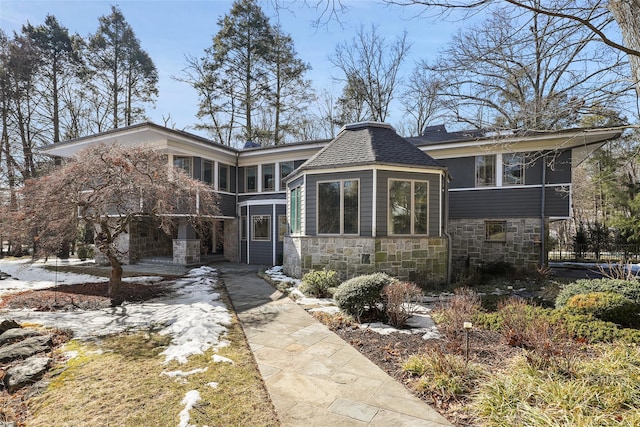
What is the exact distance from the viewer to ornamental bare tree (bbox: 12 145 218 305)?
6.20 metres

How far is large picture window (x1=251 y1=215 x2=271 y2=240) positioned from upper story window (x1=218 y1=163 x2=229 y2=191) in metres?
1.95

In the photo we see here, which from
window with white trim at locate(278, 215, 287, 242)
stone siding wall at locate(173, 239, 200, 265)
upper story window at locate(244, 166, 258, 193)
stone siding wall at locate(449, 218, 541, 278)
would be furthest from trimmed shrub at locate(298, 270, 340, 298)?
upper story window at locate(244, 166, 258, 193)

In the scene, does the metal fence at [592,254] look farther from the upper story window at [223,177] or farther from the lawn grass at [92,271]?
the lawn grass at [92,271]

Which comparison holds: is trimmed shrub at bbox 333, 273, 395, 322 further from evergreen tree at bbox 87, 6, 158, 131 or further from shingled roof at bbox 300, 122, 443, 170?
evergreen tree at bbox 87, 6, 158, 131

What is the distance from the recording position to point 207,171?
13.8m

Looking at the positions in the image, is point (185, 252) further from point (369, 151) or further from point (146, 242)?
point (369, 151)

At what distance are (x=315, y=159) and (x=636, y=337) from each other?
7.78 meters

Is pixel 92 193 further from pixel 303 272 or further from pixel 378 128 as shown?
pixel 378 128

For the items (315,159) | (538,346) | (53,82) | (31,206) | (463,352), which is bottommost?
(463,352)

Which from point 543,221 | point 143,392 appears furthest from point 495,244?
point 143,392

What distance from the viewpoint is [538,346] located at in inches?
143

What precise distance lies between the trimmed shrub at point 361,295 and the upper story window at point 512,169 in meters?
8.68

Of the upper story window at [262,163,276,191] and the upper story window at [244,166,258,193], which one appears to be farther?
the upper story window at [244,166,258,193]

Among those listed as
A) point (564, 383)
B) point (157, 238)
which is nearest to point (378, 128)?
point (564, 383)
